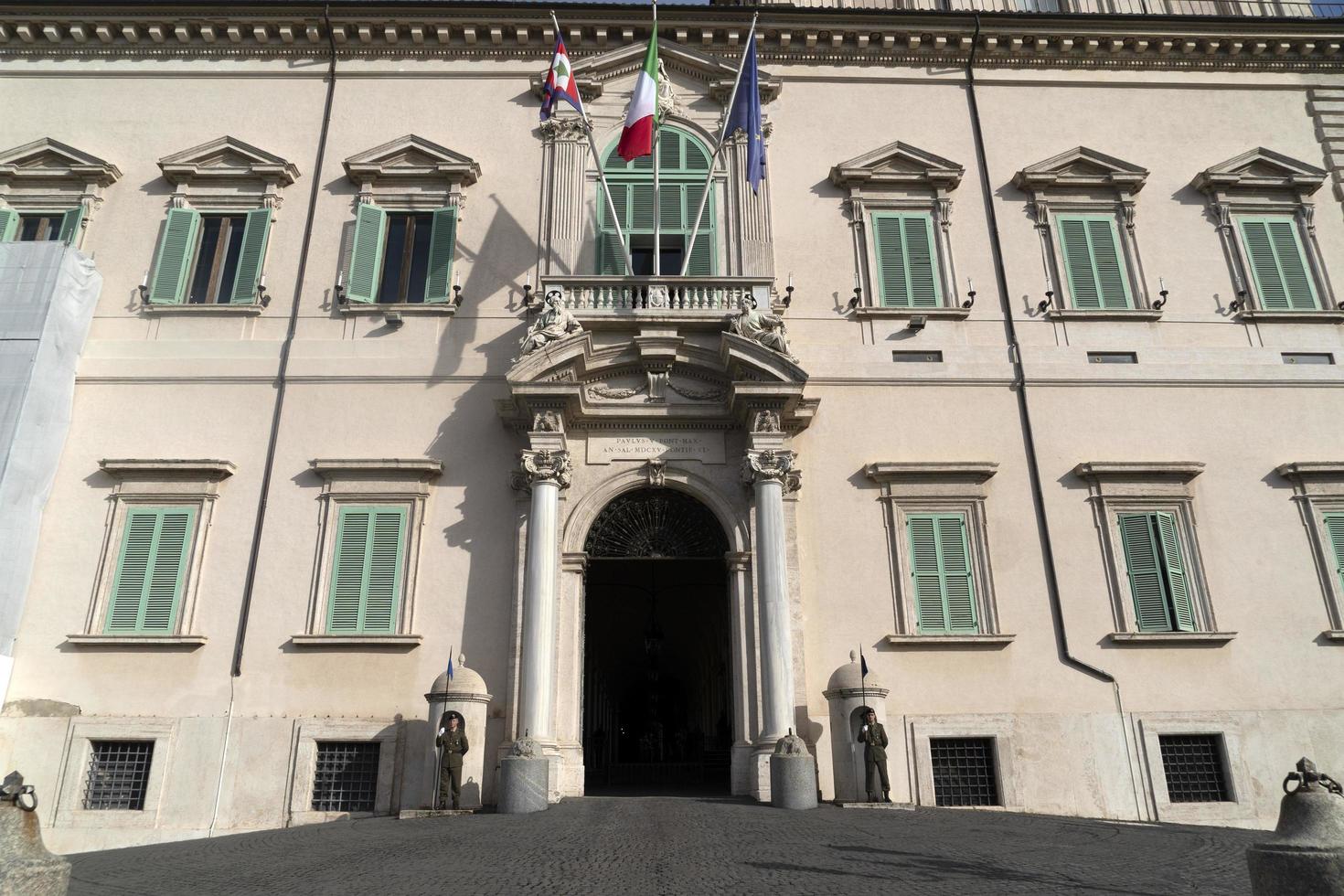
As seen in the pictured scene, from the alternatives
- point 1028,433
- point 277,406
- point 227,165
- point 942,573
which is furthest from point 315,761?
point 1028,433

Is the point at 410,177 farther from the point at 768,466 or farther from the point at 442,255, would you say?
the point at 768,466

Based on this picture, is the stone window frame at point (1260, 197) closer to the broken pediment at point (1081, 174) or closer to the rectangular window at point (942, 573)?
the broken pediment at point (1081, 174)

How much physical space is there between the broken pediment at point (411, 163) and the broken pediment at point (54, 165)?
403cm

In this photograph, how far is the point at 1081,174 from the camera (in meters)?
16.0

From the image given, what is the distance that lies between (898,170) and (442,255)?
776cm

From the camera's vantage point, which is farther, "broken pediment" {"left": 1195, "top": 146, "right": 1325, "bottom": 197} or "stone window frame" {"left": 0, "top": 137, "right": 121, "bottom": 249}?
"broken pediment" {"left": 1195, "top": 146, "right": 1325, "bottom": 197}

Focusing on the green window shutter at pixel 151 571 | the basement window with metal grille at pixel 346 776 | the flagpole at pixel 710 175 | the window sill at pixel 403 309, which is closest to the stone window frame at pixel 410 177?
the window sill at pixel 403 309

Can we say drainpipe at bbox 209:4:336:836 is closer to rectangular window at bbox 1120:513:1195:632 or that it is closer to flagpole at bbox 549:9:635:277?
flagpole at bbox 549:9:635:277

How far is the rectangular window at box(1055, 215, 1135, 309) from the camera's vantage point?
50.0ft

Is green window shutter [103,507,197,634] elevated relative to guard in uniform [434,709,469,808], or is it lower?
elevated

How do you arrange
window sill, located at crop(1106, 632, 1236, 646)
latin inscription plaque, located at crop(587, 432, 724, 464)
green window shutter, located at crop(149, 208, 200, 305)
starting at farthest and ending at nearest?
green window shutter, located at crop(149, 208, 200, 305)
latin inscription plaque, located at crop(587, 432, 724, 464)
window sill, located at crop(1106, 632, 1236, 646)

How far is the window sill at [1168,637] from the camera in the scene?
13.1 m

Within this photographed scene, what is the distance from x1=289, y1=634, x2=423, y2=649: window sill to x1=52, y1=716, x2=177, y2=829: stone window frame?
1.97m

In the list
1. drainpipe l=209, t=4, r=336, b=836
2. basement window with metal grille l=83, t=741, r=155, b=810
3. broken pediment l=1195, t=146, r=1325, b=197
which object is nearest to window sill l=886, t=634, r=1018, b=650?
broken pediment l=1195, t=146, r=1325, b=197
